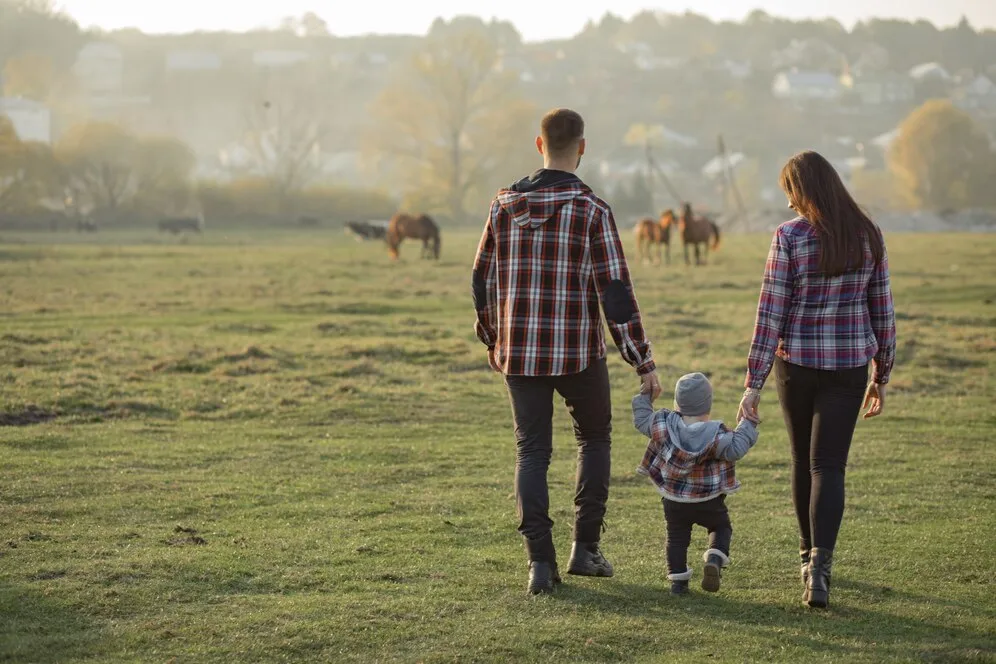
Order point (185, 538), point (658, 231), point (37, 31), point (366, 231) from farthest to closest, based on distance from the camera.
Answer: point (37, 31) < point (366, 231) < point (658, 231) < point (185, 538)

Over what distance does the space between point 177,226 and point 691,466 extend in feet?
178

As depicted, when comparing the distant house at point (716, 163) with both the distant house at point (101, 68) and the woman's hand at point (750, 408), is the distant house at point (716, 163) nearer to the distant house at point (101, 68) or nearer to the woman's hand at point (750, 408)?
the distant house at point (101, 68)

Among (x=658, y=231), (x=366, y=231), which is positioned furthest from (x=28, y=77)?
(x=658, y=231)

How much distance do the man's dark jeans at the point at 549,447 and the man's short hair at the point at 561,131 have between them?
3.14ft

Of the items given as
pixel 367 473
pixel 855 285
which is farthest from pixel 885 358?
pixel 367 473

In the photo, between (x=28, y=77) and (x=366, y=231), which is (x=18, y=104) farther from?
(x=366, y=231)

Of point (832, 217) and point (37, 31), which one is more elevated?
point (37, 31)

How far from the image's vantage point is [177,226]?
5747 centimetres

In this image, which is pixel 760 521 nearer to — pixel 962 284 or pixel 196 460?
pixel 196 460

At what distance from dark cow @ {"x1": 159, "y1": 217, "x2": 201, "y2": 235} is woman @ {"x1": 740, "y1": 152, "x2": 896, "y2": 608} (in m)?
53.5

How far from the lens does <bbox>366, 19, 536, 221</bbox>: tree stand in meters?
80.9

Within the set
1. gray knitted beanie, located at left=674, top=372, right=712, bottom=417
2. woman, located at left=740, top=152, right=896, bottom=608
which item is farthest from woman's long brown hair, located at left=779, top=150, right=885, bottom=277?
gray knitted beanie, located at left=674, top=372, right=712, bottom=417

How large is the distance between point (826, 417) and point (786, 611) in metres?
0.84

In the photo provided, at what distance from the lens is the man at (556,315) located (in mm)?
5730
